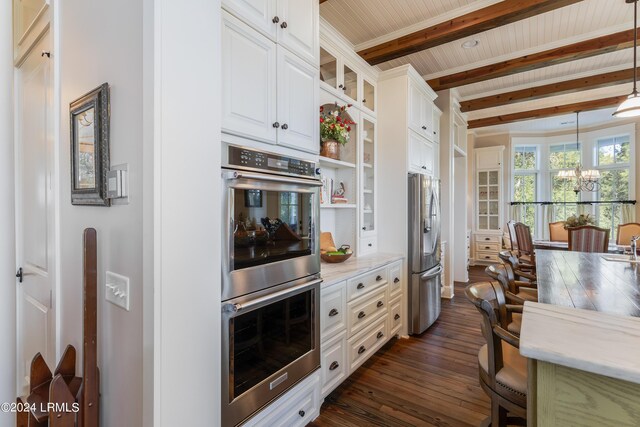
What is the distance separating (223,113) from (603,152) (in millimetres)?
7904

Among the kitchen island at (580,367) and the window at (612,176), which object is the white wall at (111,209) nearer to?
the kitchen island at (580,367)

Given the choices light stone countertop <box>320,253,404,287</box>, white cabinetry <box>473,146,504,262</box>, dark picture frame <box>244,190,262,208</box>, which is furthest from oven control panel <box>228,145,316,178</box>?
white cabinetry <box>473,146,504,262</box>

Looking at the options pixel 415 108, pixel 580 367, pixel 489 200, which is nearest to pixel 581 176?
pixel 489 200

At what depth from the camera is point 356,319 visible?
7.93ft

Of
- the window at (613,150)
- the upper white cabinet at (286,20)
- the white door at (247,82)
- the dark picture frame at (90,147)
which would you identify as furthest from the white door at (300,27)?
the window at (613,150)

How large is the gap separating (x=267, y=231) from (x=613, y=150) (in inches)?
301

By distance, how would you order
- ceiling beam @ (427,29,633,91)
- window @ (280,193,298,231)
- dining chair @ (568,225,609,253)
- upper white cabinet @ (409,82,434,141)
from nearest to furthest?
window @ (280,193,298,231), ceiling beam @ (427,29,633,91), upper white cabinet @ (409,82,434,141), dining chair @ (568,225,609,253)

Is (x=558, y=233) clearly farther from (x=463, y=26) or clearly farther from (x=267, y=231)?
(x=267, y=231)

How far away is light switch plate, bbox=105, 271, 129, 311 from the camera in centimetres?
115

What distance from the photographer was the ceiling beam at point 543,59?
3135 millimetres

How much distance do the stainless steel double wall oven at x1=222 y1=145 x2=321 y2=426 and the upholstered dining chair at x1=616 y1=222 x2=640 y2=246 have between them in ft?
17.1

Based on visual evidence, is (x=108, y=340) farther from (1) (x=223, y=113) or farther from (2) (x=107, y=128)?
(1) (x=223, y=113)

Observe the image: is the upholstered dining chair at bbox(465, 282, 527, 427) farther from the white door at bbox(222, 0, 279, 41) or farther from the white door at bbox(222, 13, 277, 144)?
the white door at bbox(222, 0, 279, 41)

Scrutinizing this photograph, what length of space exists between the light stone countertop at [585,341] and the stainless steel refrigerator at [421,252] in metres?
2.51
